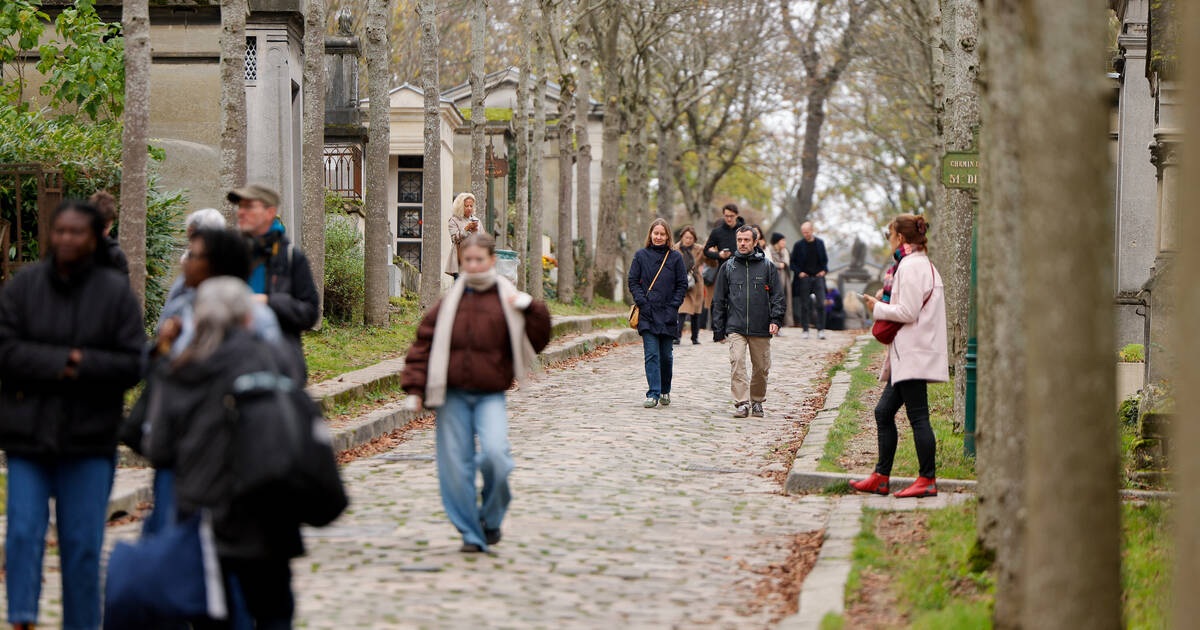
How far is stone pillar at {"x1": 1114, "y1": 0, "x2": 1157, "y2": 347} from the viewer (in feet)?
57.3

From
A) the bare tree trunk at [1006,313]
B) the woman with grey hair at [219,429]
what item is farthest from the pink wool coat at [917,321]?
the woman with grey hair at [219,429]

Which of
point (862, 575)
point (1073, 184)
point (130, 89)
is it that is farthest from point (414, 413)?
point (1073, 184)

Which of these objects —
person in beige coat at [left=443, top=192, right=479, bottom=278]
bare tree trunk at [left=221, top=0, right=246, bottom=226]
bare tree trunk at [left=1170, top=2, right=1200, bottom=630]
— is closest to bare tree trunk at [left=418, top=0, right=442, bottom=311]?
person in beige coat at [left=443, top=192, right=479, bottom=278]

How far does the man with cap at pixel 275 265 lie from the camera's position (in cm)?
720

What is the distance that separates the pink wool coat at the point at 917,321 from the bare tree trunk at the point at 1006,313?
236cm

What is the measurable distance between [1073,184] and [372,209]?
48.5ft

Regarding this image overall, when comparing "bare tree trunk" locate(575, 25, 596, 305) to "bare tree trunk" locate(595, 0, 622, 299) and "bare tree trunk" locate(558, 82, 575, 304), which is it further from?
"bare tree trunk" locate(558, 82, 575, 304)

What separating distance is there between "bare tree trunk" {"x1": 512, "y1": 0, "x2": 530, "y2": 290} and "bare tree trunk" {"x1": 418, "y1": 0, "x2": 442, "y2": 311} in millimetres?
4825

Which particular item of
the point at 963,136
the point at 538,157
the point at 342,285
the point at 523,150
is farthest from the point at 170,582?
the point at 523,150

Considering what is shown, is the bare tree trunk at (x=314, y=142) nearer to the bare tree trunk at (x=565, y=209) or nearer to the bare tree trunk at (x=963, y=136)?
the bare tree trunk at (x=963, y=136)

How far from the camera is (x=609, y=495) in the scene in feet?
32.1

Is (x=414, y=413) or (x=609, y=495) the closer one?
(x=609, y=495)

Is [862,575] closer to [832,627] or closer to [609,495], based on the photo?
[832,627]

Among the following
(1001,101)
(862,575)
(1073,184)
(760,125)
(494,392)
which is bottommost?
(862,575)
